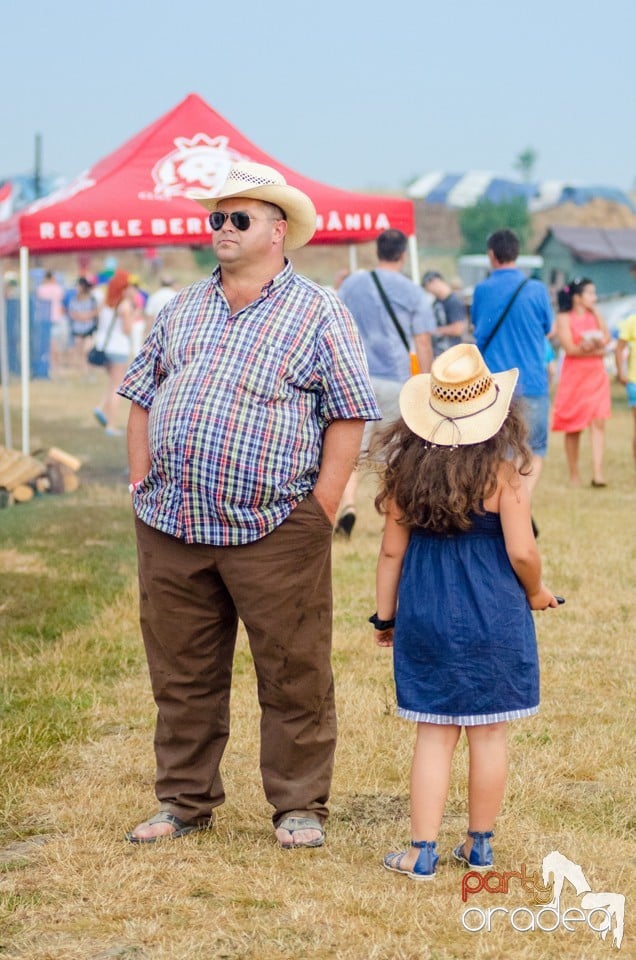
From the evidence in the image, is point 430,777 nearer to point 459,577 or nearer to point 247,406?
point 459,577

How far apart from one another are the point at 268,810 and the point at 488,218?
61722mm

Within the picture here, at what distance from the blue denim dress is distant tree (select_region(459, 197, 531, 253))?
198ft

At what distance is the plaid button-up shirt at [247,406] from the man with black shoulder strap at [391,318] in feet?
15.8

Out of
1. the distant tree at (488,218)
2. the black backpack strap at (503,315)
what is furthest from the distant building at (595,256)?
the black backpack strap at (503,315)

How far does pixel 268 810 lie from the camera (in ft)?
15.5

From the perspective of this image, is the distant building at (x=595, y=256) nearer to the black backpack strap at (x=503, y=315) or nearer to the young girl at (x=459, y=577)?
the black backpack strap at (x=503, y=315)

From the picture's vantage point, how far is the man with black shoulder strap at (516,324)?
9.62m

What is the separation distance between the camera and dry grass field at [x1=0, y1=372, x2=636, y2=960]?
3.64m

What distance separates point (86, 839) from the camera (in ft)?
14.5

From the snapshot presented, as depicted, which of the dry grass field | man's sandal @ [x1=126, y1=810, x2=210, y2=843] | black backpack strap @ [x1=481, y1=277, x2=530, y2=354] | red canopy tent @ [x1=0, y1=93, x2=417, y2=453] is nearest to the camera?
the dry grass field

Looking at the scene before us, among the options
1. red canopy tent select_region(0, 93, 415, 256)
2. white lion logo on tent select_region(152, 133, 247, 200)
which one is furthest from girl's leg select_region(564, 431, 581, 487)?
white lion logo on tent select_region(152, 133, 247, 200)

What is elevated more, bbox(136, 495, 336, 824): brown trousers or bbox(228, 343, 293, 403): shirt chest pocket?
bbox(228, 343, 293, 403): shirt chest pocket

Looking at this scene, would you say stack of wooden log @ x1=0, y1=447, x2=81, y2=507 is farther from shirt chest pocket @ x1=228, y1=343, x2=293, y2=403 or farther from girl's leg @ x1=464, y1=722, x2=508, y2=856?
girl's leg @ x1=464, y1=722, x2=508, y2=856

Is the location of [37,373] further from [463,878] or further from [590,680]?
[463,878]
